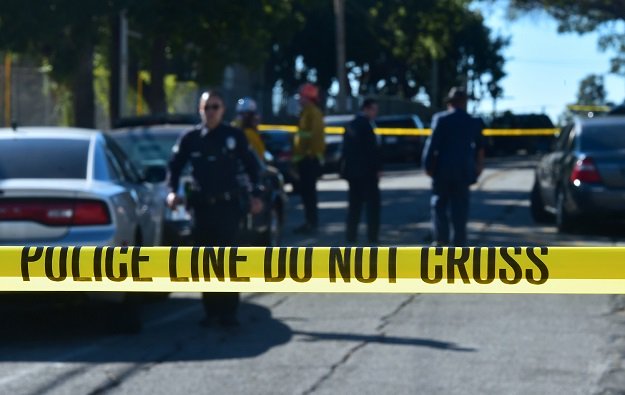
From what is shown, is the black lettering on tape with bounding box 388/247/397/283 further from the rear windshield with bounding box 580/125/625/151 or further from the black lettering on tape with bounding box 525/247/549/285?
the rear windshield with bounding box 580/125/625/151

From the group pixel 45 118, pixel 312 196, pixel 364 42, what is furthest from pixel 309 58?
pixel 312 196

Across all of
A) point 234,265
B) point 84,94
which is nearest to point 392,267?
point 234,265

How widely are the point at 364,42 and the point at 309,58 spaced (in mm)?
3750

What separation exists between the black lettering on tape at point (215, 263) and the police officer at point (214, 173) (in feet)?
15.3

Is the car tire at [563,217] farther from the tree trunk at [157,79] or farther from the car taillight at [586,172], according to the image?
the tree trunk at [157,79]

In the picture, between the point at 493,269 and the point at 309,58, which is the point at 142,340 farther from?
the point at 309,58

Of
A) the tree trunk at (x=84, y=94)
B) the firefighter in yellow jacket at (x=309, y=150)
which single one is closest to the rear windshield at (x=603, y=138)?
the firefighter in yellow jacket at (x=309, y=150)

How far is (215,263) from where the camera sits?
19.5ft

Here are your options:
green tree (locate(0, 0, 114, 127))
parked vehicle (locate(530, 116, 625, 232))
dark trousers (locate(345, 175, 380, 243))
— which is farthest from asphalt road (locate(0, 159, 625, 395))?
green tree (locate(0, 0, 114, 127))

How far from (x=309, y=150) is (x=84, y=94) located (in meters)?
10.2

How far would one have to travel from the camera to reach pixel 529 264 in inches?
226

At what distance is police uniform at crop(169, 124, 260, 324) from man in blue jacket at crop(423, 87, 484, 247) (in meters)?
4.05

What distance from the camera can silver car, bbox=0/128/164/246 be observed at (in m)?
9.94

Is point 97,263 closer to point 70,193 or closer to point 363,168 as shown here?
point 70,193
